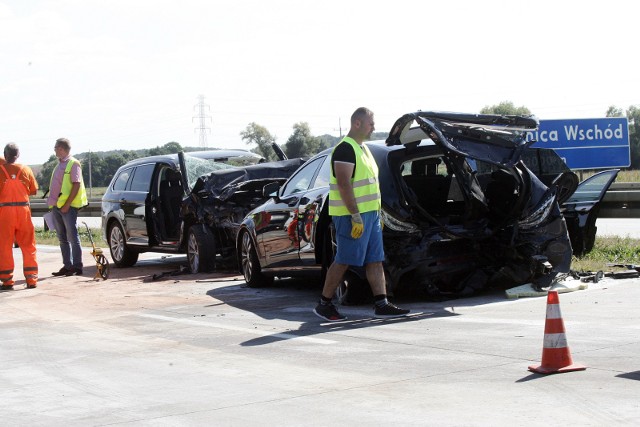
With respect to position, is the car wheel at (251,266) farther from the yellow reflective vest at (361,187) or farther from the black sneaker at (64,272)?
the black sneaker at (64,272)

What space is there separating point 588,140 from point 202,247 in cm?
919

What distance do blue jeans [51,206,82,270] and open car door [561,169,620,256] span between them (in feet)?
24.3

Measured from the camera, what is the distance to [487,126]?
9.98 metres

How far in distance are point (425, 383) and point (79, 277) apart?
34.3 ft

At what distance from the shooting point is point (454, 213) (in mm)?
10609

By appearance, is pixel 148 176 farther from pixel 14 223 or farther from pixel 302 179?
pixel 302 179

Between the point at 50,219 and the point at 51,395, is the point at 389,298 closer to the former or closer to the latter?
the point at 51,395

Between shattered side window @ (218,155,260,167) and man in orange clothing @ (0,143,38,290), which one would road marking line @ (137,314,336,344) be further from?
shattered side window @ (218,155,260,167)

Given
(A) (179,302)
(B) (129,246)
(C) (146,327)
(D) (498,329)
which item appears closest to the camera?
(D) (498,329)

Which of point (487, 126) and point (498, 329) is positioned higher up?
point (487, 126)

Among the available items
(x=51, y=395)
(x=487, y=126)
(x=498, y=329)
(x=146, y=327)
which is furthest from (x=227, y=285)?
(x=51, y=395)

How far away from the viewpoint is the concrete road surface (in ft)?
18.5

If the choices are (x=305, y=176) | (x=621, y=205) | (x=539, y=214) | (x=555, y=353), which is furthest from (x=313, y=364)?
(x=621, y=205)

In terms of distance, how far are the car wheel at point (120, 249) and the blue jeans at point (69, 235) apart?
1.01 meters
